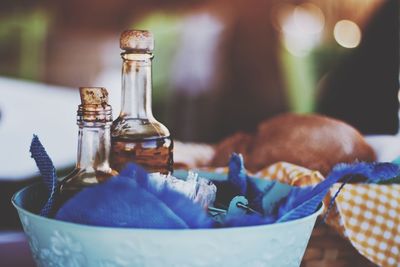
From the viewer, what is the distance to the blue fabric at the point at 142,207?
34 centimetres

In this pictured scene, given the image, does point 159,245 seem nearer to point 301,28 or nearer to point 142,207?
point 142,207

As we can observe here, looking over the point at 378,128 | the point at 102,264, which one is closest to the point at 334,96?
the point at 378,128

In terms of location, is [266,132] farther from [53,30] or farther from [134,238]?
[53,30]

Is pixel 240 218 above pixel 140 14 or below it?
below

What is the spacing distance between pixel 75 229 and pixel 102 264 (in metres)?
0.03

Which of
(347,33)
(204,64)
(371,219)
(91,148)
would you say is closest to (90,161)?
(91,148)

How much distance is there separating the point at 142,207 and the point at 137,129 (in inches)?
4.3

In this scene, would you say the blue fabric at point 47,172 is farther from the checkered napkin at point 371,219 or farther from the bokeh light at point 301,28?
the bokeh light at point 301,28

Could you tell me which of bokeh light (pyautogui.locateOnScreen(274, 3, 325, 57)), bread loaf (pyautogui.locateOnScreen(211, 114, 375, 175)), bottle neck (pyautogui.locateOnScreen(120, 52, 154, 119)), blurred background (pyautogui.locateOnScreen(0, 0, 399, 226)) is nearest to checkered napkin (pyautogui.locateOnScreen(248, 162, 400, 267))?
bread loaf (pyautogui.locateOnScreen(211, 114, 375, 175))

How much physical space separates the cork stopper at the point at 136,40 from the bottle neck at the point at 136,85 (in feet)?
0.03

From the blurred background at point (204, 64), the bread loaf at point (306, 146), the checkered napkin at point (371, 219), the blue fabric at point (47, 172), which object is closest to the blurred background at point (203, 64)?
the blurred background at point (204, 64)

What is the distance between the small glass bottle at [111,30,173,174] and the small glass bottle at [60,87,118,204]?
0.07ft

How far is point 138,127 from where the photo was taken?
17.4 inches

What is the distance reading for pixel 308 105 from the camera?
1602 millimetres
